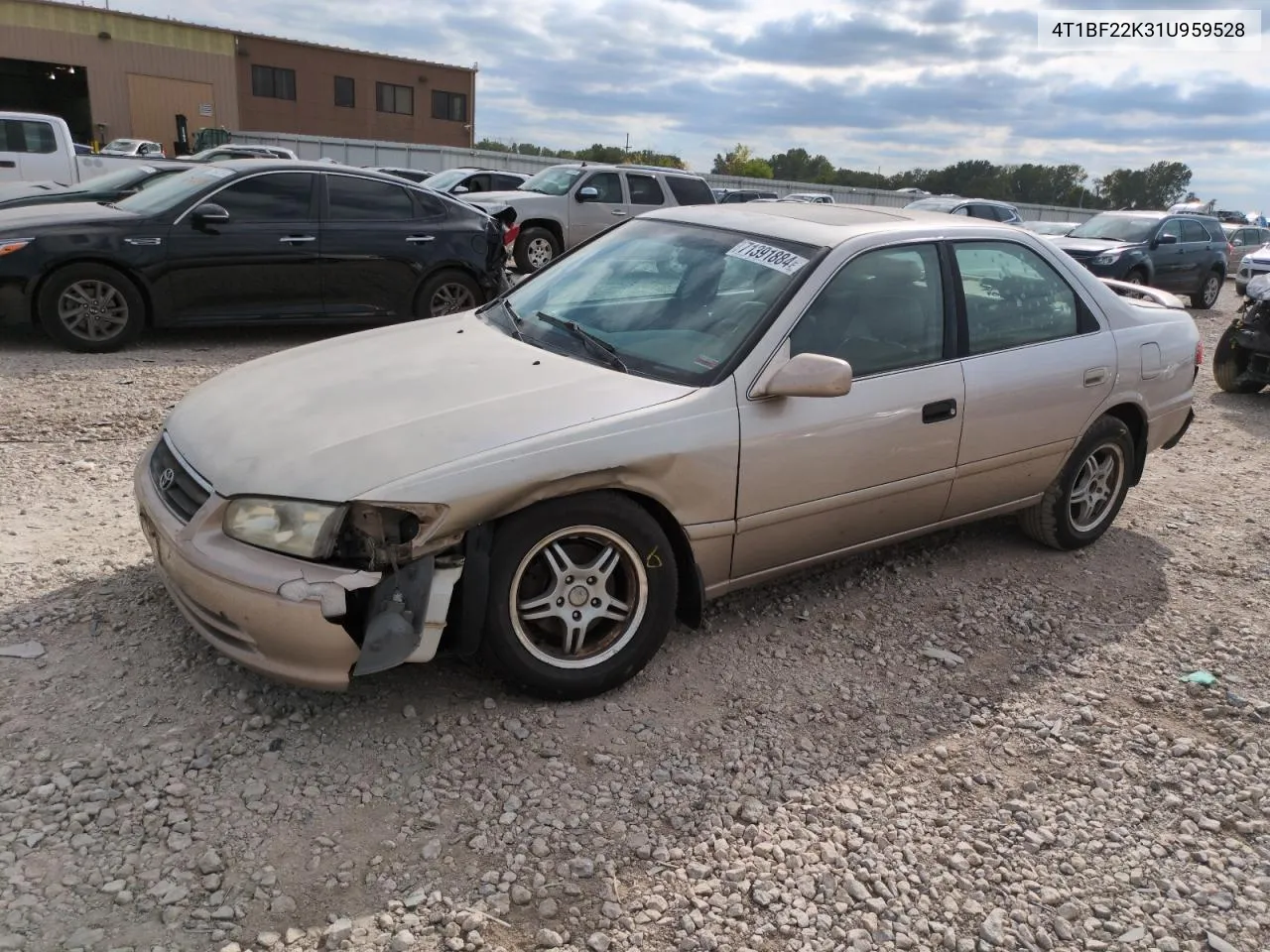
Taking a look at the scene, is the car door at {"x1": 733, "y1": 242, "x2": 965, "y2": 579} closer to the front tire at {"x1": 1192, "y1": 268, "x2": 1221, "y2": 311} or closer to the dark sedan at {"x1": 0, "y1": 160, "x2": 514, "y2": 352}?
the dark sedan at {"x1": 0, "y1": 160, "x2": 514, "y2": 352}

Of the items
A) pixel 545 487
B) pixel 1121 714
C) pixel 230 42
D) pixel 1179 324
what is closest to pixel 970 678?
pixel 1121 714

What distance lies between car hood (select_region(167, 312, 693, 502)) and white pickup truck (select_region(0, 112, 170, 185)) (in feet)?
43.3

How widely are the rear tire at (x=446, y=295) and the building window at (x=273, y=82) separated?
148 feet

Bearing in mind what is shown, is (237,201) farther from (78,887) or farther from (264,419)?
(78,887)

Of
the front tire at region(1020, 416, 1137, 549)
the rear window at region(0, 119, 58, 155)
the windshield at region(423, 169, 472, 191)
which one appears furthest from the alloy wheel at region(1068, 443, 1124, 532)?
the rear window at region(0, 119, 58, 155)

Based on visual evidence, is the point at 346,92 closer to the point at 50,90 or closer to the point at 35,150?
the point at 50,90

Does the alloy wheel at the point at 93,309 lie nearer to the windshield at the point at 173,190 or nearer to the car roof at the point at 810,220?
the windshield at the point at 173,190

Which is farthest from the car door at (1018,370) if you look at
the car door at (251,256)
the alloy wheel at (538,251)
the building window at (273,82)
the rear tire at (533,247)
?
the building window at (273,82)

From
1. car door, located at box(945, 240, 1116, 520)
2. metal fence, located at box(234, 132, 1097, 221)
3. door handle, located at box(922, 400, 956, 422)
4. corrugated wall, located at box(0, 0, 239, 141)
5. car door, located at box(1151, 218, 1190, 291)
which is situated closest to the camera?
door handle, located at box(922, 400, 956, 422)

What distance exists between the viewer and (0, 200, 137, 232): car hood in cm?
721

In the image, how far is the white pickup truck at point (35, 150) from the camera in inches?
552

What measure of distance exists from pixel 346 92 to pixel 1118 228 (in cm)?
4472

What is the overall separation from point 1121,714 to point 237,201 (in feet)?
24.3

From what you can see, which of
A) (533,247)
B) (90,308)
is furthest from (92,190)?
(533,247)
